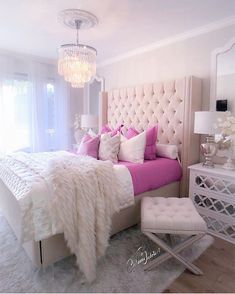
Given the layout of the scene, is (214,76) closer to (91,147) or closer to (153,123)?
(153,123)

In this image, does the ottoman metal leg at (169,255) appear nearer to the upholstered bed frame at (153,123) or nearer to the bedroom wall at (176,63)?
the upholstered bed frame at (153,123)

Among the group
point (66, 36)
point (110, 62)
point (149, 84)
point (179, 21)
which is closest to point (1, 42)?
point (66, 36)

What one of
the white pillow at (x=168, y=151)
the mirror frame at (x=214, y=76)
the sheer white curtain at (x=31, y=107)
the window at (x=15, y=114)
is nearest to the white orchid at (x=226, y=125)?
the mirror frame at (x=214, y=76)

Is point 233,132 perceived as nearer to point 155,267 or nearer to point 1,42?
point 155,267

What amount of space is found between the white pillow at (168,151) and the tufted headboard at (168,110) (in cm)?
10

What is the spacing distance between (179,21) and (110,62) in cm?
187

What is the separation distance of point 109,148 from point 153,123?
0.94 m

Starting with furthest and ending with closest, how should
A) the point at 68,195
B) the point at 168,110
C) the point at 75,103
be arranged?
the point at 75,103
the point at 168,110
the point at 68,195

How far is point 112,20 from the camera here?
101 inches

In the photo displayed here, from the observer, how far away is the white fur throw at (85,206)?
1.71 meters

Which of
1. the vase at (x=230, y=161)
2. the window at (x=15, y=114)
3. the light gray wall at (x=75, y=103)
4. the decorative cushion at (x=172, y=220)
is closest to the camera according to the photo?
the decorative cushion at (x=172, y=220)

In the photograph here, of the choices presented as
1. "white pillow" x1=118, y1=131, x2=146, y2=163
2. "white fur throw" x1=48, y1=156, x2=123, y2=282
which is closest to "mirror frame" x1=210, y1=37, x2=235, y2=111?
"white pillow" x1=118, y1=131, x2=146, y2=163

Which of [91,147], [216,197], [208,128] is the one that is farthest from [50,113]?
[216,197]

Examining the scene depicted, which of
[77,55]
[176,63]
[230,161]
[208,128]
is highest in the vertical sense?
[176,63]
